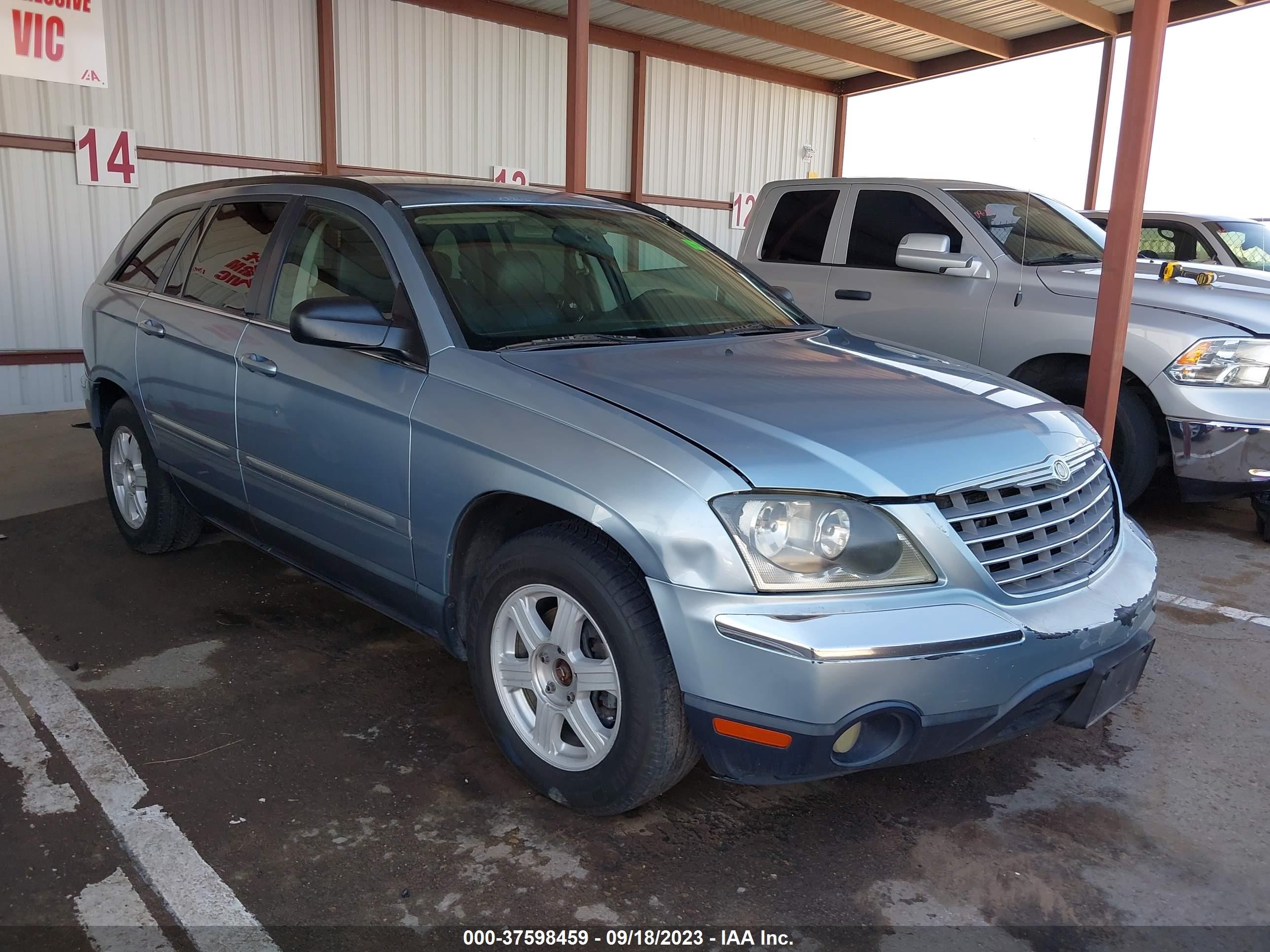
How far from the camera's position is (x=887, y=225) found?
6434 millimetres

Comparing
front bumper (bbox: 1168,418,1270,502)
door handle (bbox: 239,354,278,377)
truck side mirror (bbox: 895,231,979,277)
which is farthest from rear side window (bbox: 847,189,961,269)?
door handle (bbox: 239,354,278,377)

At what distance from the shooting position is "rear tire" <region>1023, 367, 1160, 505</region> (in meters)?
5.34

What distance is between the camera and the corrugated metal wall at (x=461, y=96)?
1043 centimetres

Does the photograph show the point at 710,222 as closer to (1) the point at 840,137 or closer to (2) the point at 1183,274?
(1) the point at 840,137

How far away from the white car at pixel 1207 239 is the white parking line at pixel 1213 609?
4028mm

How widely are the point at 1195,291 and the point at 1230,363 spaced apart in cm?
49

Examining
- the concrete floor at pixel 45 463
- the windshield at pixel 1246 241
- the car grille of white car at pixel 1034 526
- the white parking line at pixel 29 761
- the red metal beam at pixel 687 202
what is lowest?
the concrete floor at pixel 45 463

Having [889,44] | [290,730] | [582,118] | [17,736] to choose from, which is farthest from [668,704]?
[889,44]

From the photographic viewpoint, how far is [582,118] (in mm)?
6988

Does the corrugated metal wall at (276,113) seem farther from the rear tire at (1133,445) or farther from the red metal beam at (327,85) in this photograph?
the rear tire at (1133,445)

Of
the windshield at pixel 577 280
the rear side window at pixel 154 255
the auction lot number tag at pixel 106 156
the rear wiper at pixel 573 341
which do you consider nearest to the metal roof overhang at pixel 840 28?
the auction lot number tag at pixel 106 156

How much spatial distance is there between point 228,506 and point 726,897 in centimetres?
249

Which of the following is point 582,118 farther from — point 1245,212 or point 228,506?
point 1245,212

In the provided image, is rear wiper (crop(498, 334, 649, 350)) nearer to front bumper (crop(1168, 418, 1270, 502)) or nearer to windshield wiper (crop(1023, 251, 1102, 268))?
front bumper (crop(1168, 418, 1270, 502))
